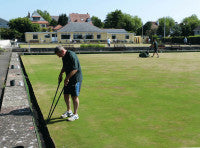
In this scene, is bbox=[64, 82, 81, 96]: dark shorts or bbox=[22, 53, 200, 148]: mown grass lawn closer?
bbox=[22, 53, 200, 148]: mown grass lawn

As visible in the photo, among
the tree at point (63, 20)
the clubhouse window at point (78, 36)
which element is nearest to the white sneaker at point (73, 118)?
the clubhouse window at point (78, 36)

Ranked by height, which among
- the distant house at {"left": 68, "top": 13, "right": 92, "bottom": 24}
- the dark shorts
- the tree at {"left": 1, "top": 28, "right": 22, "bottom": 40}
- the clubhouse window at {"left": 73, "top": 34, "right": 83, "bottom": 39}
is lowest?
the dark shorts

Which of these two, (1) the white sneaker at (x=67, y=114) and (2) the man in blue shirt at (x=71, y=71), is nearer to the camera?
(2) the man in blue shirt at (x=71, y=71)

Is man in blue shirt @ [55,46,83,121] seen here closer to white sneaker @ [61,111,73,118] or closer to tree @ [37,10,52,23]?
white sneaker @ [61,111,73,118]

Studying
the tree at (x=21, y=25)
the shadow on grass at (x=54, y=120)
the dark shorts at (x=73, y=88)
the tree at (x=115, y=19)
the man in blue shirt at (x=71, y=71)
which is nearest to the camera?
the man in blue shirt at (x=71, y=71)

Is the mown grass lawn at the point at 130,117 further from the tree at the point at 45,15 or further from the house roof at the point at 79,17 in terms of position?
the tree at the point at 45,15

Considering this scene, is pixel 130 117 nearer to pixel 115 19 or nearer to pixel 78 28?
pixel 78 28

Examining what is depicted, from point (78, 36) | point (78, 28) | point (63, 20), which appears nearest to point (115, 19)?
point (63, 20)

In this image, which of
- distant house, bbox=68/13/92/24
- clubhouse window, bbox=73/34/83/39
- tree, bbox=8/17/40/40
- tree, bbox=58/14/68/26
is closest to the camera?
clubhouse window, bbox=73/34/83/39

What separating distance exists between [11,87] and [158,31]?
87.4 meters

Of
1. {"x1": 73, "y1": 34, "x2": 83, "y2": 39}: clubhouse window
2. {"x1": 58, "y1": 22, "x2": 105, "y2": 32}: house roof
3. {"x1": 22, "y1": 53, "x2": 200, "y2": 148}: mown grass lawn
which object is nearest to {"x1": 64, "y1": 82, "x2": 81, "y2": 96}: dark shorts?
{"x1": 22, "y1": 53, "x2": 200, "y2": 148}: mown grass lawn

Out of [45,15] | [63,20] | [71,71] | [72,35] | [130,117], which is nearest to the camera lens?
[71,71]

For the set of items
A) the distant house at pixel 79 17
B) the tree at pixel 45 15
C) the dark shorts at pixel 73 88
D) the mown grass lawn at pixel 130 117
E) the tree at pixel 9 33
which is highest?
the tree at pixel 45 15

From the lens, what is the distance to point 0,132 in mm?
4355
